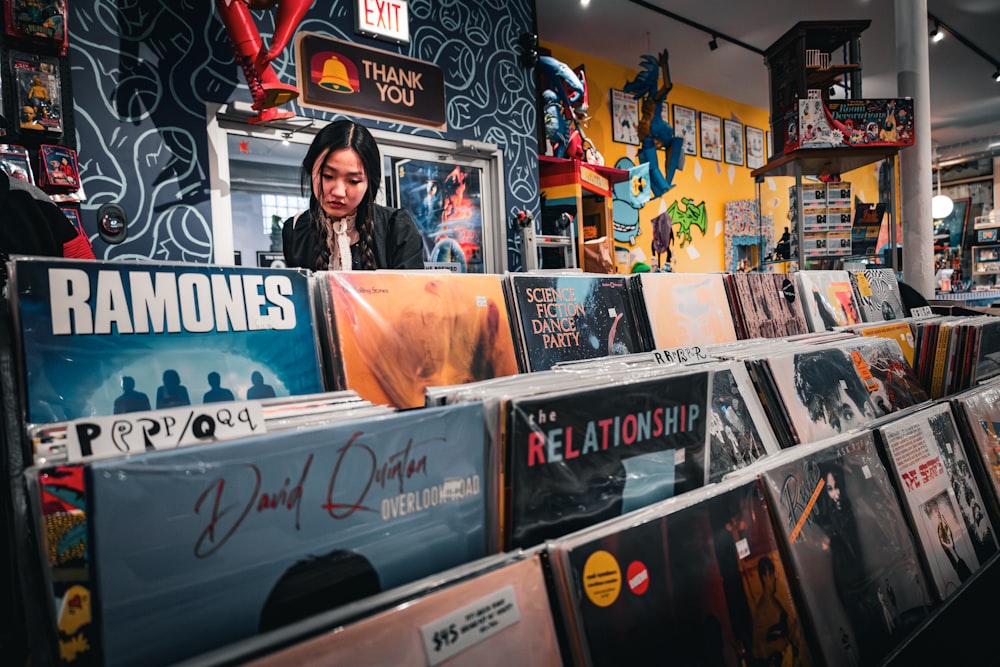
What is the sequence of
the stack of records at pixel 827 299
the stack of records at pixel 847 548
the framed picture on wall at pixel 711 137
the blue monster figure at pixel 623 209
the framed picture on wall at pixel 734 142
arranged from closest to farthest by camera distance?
1. the stack of records at pixel 847 548
2. the stack of records at pixel 827 299
3. the blue monster figure at pixel 623 209
4. the framed picture on wall at pixel 711 137
5. the framed picture on wall at pixel 734 142

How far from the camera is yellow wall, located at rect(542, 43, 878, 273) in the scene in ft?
19.7

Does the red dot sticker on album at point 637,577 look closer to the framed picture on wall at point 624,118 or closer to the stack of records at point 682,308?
the stack of records at point 682,308

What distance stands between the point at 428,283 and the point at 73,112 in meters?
2.36

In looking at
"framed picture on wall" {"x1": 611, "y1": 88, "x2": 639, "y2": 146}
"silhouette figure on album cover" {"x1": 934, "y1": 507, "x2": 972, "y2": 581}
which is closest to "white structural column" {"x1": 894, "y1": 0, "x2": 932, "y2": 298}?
"framed picture on wall" {"x1": 611, "y1": 88, "x2": 639, "y2": 146}

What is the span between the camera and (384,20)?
343 cm

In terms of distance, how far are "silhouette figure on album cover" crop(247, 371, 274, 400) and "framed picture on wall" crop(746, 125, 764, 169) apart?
8203mm

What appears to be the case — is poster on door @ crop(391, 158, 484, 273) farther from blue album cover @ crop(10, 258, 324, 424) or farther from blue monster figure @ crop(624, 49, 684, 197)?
blue album cover @ crop(10, 258, 324, 424)

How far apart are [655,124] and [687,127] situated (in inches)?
34.7

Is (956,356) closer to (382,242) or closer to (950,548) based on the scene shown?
(950,548)

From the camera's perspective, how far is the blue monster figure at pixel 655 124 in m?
5.82

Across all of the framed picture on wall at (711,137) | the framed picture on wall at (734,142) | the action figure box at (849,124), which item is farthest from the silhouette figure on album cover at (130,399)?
the framed picture on wall at (734,142)

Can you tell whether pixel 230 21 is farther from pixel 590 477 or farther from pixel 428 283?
pixel 590 477

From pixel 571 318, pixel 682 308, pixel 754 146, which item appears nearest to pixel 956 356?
pixel 682 308

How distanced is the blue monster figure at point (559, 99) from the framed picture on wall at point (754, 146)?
4.16 m
